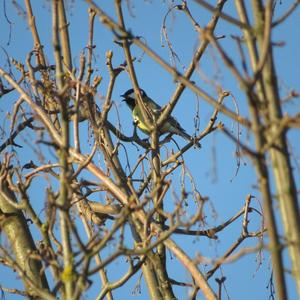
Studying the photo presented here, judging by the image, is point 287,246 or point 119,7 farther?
point 119,7

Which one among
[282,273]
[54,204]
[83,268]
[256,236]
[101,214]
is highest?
[101,214]

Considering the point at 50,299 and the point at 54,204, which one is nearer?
the point at 54,204

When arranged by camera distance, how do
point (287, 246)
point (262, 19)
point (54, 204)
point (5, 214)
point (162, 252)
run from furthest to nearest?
point (162, 252) → point (5, 214) → point (54, 204) → point (262, 19) → point (287, 246)

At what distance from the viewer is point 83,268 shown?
2238 millimetres

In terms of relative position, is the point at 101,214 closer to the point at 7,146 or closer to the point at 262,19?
the point at 7,146

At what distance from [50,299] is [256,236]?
1895 mm

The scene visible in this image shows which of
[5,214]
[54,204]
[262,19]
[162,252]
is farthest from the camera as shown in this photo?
[162,252]

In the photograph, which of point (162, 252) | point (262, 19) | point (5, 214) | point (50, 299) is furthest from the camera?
point (162, 252)

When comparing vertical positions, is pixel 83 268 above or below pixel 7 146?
below

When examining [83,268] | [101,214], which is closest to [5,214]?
[101,214]

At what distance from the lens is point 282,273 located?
1.74 meters

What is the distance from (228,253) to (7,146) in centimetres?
132

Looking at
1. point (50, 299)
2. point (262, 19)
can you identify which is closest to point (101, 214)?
point (50, 299)

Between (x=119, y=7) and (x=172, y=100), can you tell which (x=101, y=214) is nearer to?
(x=172, y=100)
